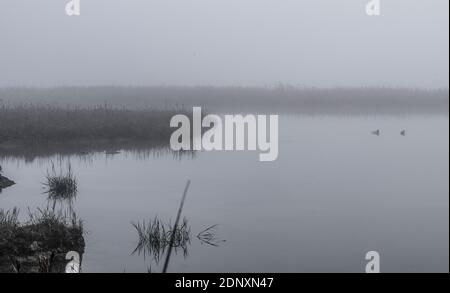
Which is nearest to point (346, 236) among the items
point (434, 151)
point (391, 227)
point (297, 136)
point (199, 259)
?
point (391, 227)

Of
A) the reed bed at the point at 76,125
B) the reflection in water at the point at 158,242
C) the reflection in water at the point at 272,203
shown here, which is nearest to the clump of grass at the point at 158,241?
the reflection in water at the point at 158,242

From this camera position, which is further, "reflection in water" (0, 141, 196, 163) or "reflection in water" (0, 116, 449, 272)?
Result: "reflection in water" (0, 141, 196, 163)

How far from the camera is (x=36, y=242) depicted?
26.3 ft

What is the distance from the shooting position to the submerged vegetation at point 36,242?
759cm

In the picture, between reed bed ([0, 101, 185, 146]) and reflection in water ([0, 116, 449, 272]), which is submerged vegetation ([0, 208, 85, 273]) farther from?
reed bed ([0, 101, 185, 146])

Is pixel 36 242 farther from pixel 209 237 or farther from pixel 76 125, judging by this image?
pixel 76 125

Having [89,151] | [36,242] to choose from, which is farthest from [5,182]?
[36,242]

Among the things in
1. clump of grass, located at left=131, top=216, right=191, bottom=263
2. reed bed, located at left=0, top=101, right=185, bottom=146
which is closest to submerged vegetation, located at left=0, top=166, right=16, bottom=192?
reed bed, located at left=0, top=101, right=185, bottom=146

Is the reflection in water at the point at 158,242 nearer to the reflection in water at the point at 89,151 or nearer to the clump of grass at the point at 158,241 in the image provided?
the clump of grass at the point at 158,241

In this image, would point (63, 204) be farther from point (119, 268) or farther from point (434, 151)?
point (434, 151)

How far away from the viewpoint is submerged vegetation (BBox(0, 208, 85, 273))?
759 cm

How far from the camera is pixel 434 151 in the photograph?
22.9m

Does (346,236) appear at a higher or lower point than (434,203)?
lower
